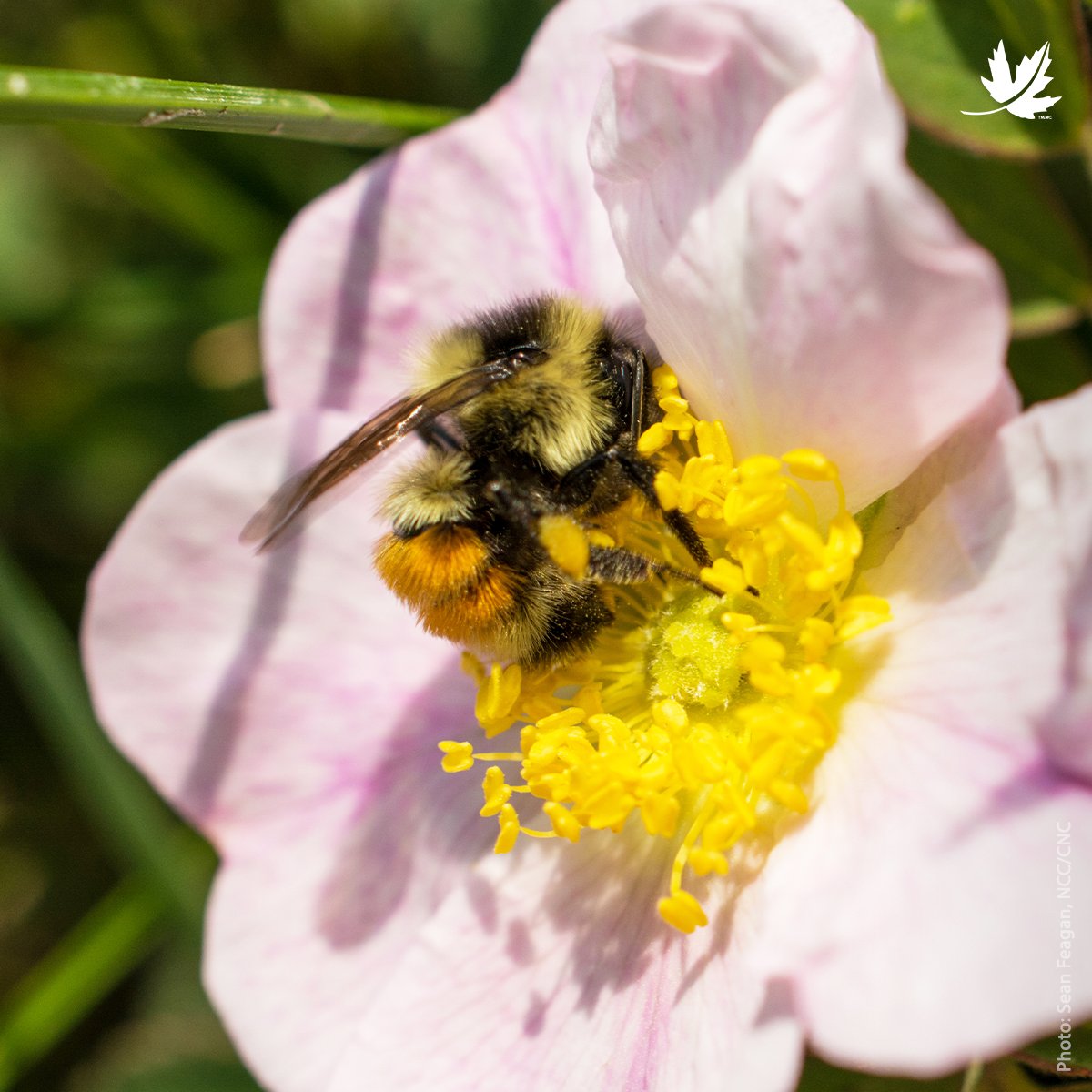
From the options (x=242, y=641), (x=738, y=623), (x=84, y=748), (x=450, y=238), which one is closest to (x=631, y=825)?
(x=738, y=623)

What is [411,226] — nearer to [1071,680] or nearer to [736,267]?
[736,267]

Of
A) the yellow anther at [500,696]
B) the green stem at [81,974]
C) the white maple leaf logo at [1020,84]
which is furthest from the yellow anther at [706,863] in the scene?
the green stem at [81,974]

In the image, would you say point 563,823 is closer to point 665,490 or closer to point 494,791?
point 494,791

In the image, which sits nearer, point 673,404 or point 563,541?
point 563,541

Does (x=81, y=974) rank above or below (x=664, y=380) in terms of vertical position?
below

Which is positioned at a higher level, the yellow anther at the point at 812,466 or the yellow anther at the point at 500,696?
the yellow anther at the point at 812,466

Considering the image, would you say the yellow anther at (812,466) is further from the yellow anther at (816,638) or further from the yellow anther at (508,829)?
the yellow anther at (508,829)

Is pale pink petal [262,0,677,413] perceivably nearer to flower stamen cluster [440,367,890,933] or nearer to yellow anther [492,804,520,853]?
flower stamen cluster [440,367,890,933]
